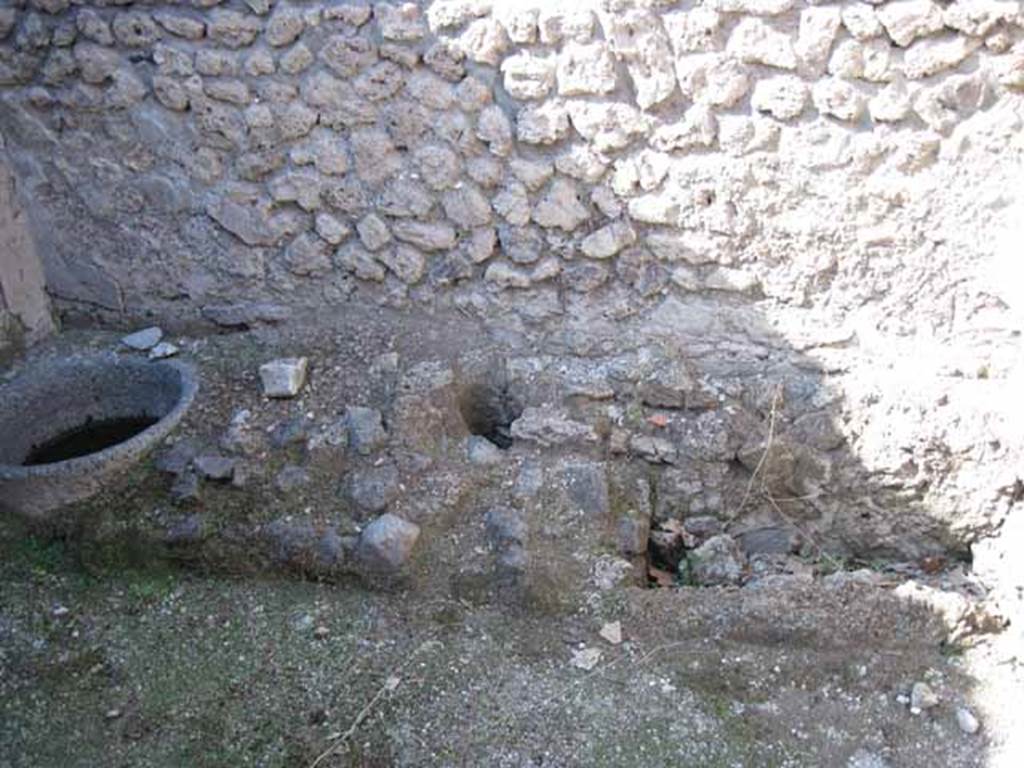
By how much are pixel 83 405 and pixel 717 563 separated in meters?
2.18

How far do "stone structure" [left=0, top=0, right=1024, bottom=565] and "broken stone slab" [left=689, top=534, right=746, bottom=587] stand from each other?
0.56 feet

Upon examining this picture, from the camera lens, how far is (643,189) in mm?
3344

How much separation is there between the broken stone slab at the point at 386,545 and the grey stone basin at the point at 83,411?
2.37ft

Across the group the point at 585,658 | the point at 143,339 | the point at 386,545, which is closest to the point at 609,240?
the point at 386,545

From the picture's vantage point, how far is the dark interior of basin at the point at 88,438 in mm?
3439

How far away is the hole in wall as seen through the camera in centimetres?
357

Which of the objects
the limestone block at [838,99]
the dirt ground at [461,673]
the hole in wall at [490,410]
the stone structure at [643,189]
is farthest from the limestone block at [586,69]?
the dirt ground at [461,673]

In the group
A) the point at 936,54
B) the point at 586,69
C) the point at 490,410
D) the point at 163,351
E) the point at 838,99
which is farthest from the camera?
the point at 163,351

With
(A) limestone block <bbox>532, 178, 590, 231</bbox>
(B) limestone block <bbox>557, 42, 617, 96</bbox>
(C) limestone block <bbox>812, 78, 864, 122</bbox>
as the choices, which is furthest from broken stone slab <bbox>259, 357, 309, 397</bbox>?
(C) limestone block <bbox>812, 78, 864, 122</bbox>

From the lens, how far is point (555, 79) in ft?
10.7

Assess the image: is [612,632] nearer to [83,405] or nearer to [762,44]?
[762,44]

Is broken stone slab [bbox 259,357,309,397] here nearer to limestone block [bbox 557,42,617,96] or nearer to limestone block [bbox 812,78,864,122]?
limestone block [bbox 557,42,617,96]

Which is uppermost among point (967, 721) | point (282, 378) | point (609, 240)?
point (609, 240)

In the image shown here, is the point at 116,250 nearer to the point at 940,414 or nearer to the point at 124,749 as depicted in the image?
the point at 124,749
